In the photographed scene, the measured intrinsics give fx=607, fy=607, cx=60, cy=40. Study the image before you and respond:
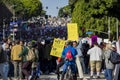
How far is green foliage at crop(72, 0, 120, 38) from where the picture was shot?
66.8 meters

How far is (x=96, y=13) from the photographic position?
70.1 m

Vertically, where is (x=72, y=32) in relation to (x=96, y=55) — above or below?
above

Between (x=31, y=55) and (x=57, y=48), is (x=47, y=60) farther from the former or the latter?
(x=31, y=55)

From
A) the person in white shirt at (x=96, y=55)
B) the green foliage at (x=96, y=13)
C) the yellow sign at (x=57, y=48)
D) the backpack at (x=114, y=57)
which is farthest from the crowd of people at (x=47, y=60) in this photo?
the green foliage at (x=96, y=13)

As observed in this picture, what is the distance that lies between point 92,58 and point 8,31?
81579 mm

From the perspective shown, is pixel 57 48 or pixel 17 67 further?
pixel 17 67

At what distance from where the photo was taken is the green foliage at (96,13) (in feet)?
219

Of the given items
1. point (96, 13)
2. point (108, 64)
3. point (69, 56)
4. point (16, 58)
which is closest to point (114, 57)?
point (108, 64)

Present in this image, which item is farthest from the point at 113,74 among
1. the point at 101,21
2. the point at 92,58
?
the point at 101,21

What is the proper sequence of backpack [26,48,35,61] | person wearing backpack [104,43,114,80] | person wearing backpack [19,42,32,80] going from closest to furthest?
person wearing backpack [104,43,114,80]
backpack [26,48,35,61]
person wearing backpack [19,42,32,80]

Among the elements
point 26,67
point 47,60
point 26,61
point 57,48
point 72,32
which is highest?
point 72,32

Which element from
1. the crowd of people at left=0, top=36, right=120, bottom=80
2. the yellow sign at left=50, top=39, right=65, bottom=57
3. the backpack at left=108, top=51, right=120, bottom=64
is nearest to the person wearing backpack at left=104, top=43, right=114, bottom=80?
the crowd of people at left=0, top=36, right=120, bottom=80

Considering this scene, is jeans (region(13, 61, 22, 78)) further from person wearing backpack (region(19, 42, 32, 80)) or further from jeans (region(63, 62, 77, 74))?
jeans (region(63, 62, 77, 74))

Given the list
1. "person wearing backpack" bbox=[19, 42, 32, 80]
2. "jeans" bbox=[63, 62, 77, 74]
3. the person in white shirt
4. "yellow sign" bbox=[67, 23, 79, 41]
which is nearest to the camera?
"jeans" bbox=[63, 62, 77, 74]
